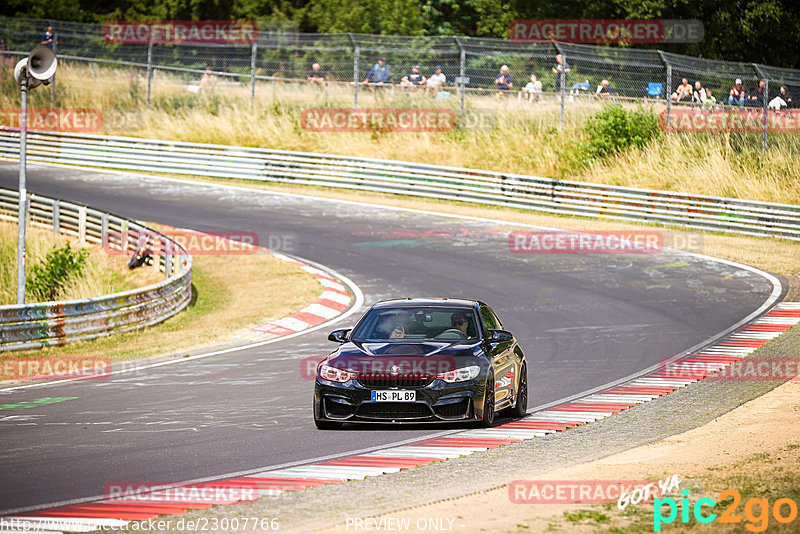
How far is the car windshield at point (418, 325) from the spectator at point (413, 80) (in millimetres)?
24489

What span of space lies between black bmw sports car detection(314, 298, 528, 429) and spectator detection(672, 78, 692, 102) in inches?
872

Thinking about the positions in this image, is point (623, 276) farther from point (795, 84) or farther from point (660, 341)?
point (795, 84)

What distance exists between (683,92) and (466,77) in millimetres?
6724

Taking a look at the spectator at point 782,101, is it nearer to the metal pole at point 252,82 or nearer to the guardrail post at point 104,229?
the metal pole at point 252,82

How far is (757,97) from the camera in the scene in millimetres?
30625

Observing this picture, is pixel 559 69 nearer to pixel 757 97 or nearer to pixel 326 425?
pixel 757 97

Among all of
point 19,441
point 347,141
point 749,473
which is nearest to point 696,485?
point 749,473

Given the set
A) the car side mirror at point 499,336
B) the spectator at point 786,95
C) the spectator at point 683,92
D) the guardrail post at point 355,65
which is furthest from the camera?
the guardrail post at point 355,65

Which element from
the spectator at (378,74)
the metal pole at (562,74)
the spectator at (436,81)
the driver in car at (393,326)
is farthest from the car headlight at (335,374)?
the spectator at (378,74)

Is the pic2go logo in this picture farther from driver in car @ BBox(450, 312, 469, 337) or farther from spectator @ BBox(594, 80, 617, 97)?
spectator @ BBox(594, 80, 617, 97)

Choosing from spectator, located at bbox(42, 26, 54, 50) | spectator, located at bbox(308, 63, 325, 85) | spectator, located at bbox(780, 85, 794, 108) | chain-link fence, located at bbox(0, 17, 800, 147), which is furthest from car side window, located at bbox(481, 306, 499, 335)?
spectator, located at bbox(42, 26, 54, 50)

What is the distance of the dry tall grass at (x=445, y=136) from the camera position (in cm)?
3139

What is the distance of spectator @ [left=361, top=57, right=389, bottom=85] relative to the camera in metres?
36.1

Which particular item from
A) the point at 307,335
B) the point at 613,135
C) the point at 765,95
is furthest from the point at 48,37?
the point at 307,335
